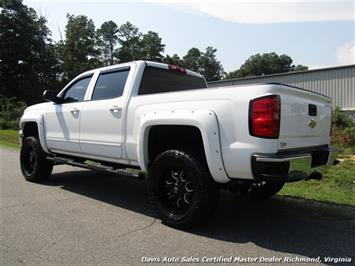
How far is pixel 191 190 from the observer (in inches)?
189

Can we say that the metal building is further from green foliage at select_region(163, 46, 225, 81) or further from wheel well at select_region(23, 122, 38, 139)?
green foliage at select_region(163, 46, 225, 81)

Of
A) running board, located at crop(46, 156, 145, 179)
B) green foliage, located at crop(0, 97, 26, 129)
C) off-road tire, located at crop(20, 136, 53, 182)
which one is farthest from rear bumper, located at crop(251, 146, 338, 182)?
green foliage, located at crop(0, 97, 26, 129)

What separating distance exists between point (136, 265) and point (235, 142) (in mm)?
1564

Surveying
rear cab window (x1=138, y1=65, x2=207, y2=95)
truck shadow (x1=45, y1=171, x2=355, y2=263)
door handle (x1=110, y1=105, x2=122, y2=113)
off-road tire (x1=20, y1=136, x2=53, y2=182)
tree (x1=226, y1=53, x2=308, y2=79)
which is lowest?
truck shadow (x1=45, y1=171, x2=355, y2=263)

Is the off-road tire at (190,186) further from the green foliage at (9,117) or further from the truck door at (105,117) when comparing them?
the green foliage at (9,117)

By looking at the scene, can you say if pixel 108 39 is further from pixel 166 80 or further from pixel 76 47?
pixel 166 80

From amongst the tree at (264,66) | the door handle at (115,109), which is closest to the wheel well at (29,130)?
the door handle at (115,109)

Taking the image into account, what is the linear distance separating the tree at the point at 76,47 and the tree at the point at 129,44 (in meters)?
16.4

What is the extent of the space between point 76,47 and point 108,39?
21.2m

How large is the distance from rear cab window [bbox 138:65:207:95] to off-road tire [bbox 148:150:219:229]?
4.34 feet

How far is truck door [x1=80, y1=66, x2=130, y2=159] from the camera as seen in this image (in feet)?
19.2

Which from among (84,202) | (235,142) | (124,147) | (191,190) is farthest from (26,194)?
(235,142)

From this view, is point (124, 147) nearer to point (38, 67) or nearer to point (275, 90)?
point (275, 90)

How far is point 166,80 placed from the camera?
21.0 ft
